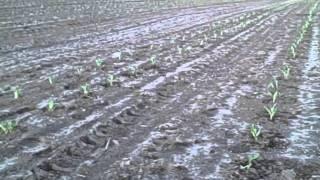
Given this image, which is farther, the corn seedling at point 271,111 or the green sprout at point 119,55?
the green sprout at point 119,55

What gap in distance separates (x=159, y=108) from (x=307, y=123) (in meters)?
1.62

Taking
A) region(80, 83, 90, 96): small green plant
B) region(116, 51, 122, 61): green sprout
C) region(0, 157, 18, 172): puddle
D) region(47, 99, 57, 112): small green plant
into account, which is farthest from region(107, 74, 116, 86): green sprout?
region(0, 157, 18, 172): puddle

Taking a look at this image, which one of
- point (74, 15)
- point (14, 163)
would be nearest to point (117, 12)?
point (74, 15)

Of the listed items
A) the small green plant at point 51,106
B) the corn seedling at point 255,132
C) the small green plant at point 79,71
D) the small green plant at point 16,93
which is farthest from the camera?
the small green plant at point 79,71

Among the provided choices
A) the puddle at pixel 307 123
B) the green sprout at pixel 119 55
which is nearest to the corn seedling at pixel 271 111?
the puddle at pixel 307 123

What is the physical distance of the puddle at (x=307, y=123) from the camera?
14.0 feet

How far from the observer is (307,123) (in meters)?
5.05

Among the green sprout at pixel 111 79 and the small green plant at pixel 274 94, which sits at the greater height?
the green sprout at pixel 111 79

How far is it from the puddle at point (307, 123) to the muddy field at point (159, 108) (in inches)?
0.5

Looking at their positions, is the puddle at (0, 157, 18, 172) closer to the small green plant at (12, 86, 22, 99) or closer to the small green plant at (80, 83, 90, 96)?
the small green plant at (12, 86, 22, 99)

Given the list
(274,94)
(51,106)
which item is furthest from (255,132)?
(51,106)

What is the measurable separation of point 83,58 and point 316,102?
14.6 ft

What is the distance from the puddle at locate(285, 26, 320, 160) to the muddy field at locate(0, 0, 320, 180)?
0.01 m

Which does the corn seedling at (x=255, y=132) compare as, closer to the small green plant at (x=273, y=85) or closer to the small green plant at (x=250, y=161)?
the small green plant at (x=250, y=161)
